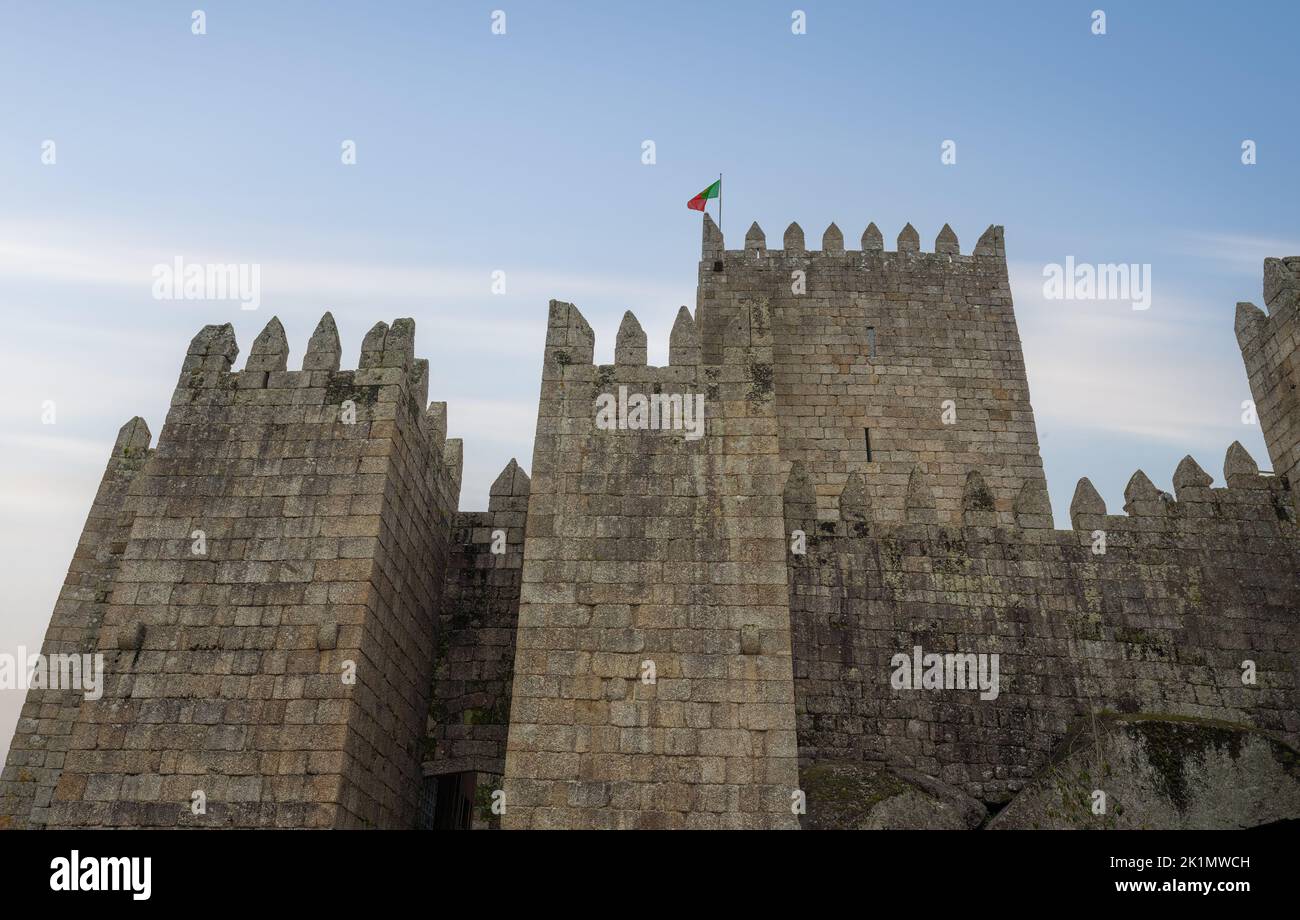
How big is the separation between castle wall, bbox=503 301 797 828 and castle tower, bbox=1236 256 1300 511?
9.68 m

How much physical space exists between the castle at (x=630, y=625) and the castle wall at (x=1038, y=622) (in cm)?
4

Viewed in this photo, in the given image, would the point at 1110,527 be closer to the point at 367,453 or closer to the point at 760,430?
the point at 760,430

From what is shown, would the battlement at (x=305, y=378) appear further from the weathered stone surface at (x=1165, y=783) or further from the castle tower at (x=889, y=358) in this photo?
the castle tower at (x=889, y=358)

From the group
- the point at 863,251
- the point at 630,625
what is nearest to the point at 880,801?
the point at 630,625

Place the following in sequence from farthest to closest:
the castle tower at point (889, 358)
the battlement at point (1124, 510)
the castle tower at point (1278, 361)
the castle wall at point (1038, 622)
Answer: the castle tower at point (889, 358) → the castle tower at point (1278, 361) → the battlement at point (1124, 510) → the castle wall at point (1038, 622)

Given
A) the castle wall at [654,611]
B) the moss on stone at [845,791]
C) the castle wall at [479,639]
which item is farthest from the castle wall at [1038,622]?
the castle wall at [479,639]

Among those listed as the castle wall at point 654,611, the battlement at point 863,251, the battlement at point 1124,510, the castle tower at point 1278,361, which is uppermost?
the battlement at point 863,251

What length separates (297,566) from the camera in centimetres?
1023

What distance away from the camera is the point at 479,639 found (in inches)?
528

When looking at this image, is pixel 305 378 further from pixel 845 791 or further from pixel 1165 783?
pixel 1165 783

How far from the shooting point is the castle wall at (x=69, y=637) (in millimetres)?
12016

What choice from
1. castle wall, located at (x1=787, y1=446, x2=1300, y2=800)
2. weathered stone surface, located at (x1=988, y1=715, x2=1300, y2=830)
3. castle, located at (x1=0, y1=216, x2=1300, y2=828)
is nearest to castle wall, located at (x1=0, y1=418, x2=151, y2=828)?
castle, located at (x1=0, y1=216, x2=1300, y2=828)

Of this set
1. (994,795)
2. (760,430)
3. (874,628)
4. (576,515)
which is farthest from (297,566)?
(994,795)

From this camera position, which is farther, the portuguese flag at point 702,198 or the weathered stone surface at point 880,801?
the portuguese flag at point 702,198
